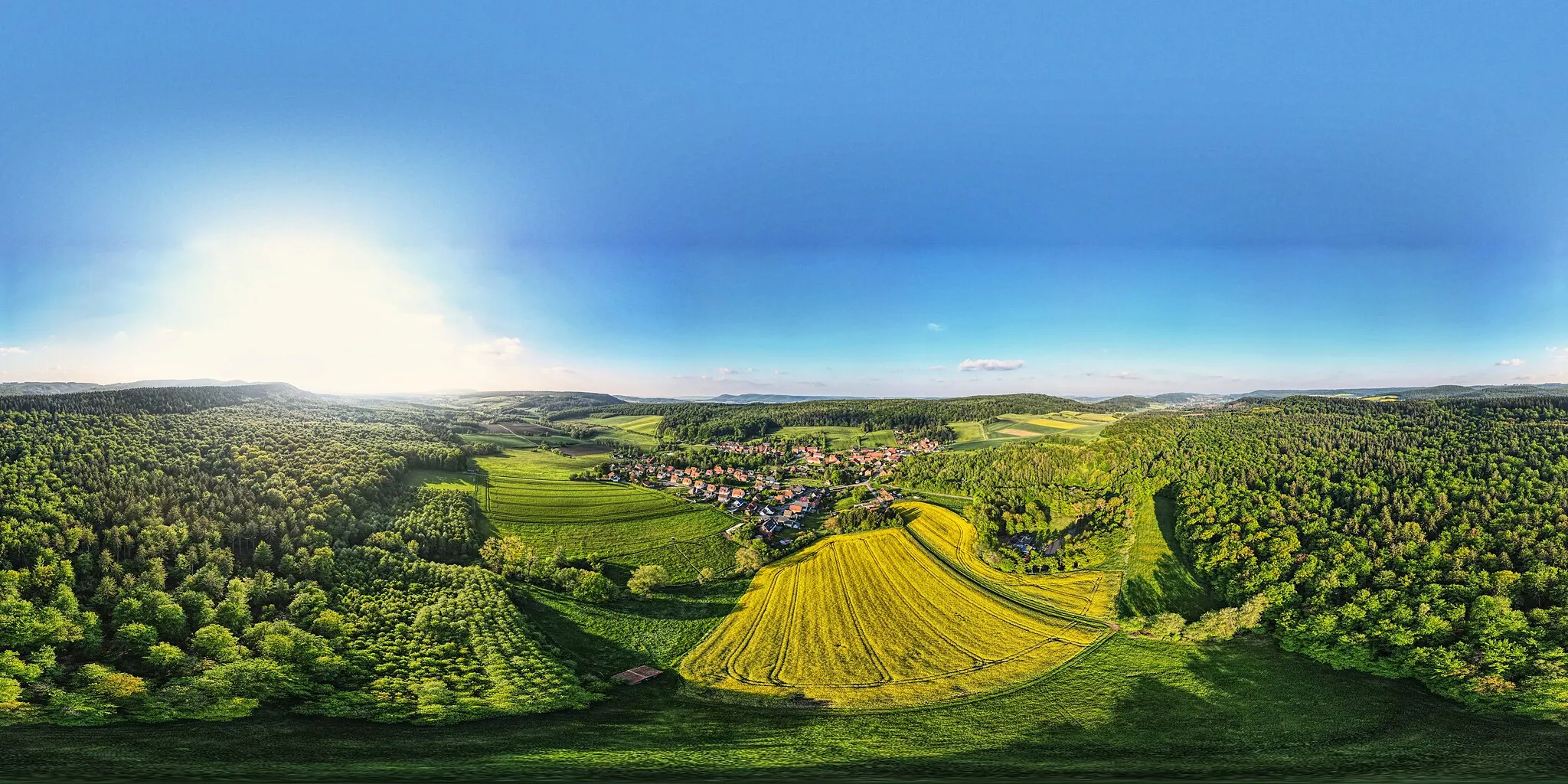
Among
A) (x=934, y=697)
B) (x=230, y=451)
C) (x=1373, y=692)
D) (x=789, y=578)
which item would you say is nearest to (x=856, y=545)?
(x=789, y=578)

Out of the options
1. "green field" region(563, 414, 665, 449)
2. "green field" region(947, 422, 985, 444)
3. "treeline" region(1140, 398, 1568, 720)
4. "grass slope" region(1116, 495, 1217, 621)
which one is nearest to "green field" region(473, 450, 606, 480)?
"green field" region(563, 414, 665, 449)

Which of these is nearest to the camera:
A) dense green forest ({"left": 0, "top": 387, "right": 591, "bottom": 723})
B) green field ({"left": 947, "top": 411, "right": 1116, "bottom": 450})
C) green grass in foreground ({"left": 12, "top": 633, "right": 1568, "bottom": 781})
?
green grass in foreground ({"left": 12, "top": 633, "right": 1568, "bottom": 781})

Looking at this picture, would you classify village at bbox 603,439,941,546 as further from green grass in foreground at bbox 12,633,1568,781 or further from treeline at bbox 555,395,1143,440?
green grass in foreground at bbox 12,633,1568,781

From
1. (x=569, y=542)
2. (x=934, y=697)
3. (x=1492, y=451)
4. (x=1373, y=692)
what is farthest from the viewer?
(x=1492, y=451)

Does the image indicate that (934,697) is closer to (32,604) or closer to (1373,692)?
(1373,692)

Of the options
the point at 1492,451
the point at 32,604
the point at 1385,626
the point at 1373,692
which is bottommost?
the point at 1373,692

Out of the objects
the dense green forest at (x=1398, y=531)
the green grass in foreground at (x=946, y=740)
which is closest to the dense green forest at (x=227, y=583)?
the green grass in foreground at (x=946, y=740)
